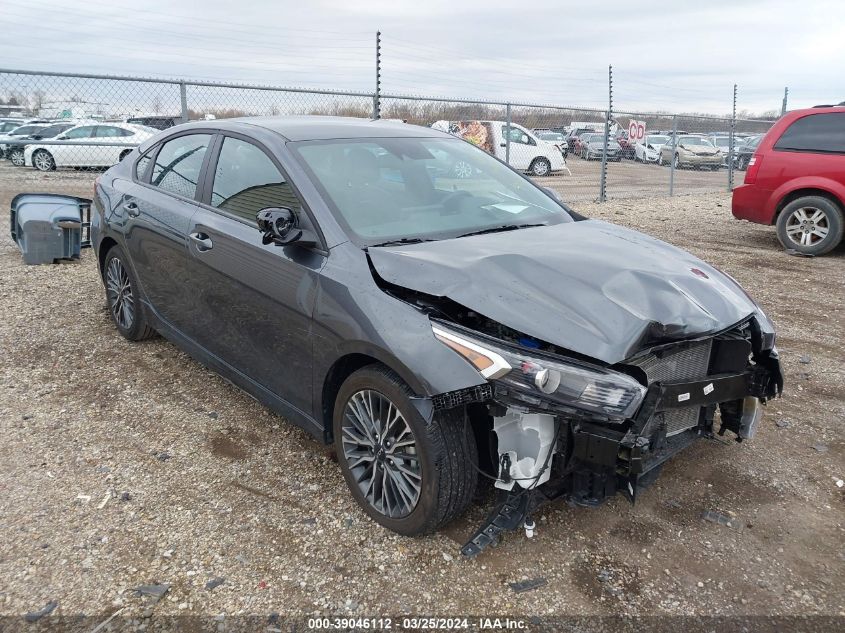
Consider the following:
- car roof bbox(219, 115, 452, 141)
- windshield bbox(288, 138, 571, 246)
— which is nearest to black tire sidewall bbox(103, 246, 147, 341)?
car roof bbox(219, 115, 452, 141)

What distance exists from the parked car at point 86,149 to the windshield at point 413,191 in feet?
41.0

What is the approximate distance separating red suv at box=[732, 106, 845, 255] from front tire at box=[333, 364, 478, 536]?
774cm

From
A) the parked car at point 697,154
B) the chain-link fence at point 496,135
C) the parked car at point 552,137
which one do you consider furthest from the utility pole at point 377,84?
the parked car at point 697,154

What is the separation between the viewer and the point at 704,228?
1093cm

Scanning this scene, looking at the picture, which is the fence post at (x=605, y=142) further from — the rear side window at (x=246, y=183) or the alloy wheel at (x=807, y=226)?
the rear side window at (x=246, y=183)

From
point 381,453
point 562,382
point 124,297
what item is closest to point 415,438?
Result: point 381,453

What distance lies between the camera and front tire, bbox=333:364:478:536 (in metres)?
2.57

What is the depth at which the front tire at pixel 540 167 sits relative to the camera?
19.5 m

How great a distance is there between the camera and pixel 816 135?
27.4 feet

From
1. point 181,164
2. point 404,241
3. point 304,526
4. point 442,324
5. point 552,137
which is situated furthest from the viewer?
point 552,137

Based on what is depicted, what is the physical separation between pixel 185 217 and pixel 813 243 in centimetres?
806

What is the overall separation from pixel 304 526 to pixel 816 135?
837 cm

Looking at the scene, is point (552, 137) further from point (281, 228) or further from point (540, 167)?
point (281, 228)

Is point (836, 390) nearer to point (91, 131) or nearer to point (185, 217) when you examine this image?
point (185, 217)
